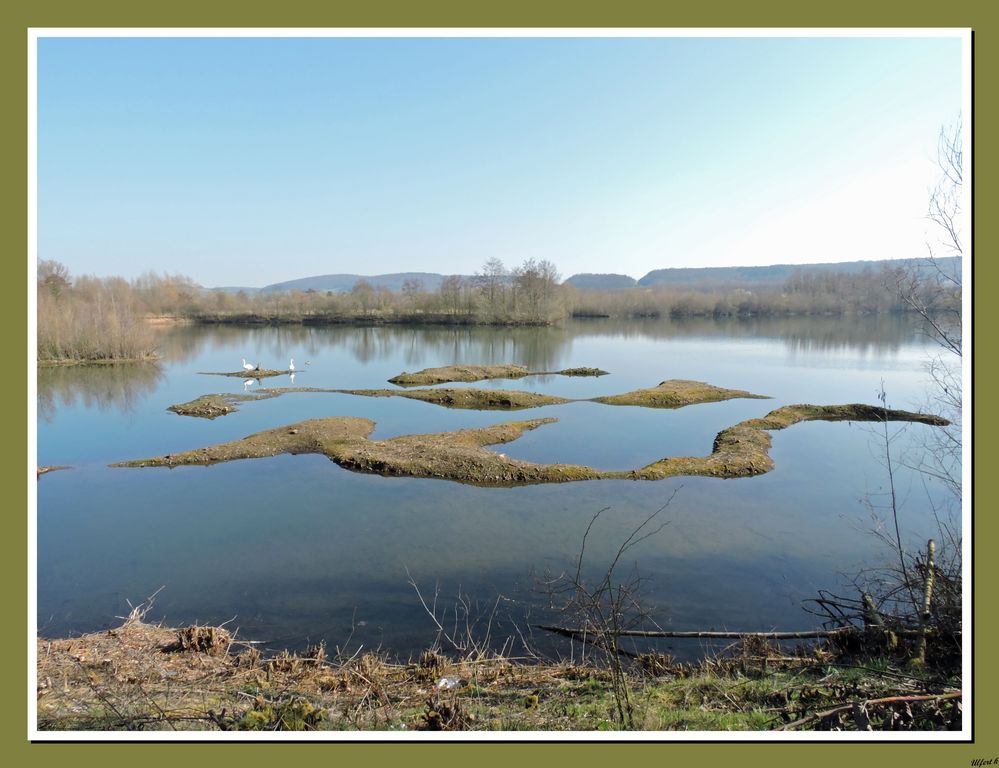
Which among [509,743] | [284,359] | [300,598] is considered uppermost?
[284,359]

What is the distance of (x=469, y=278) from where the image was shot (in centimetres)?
7825

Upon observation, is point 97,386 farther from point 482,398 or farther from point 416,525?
point 416,525

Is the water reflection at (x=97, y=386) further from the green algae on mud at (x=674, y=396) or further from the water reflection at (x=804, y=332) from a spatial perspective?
the water reflection at (x=804, y=332)

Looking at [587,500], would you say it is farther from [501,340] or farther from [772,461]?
[501,340]

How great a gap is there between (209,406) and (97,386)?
10240 mm

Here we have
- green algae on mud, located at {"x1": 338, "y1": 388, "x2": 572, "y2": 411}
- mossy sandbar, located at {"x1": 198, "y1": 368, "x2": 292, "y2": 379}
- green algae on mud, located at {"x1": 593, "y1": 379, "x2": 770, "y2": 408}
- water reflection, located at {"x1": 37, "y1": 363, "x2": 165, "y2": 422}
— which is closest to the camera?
water reflection, located at {"x1": 37, "y1": 363, "x2": 165, "y2": 422}

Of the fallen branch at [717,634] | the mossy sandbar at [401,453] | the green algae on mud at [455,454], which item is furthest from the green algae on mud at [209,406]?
the fallen branch at [717,634]

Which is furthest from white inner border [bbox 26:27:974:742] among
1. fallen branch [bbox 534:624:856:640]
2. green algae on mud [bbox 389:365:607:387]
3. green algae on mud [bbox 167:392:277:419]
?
green algae on mud [bbox 389:365:607:387]

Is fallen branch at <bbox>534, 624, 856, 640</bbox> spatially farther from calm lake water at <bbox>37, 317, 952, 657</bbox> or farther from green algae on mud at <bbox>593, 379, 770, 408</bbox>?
green algae on mud at <bbox>593, 379, 770, 408</bbox>

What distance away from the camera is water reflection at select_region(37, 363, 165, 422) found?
23192 millimetres

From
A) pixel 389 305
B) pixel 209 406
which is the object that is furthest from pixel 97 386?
pixel 389 305

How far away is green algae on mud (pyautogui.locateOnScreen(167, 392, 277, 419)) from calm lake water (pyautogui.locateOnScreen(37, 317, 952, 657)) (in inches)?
40.4

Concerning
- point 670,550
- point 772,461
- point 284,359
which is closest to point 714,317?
point 284,359

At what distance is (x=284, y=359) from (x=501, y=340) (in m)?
21.2
